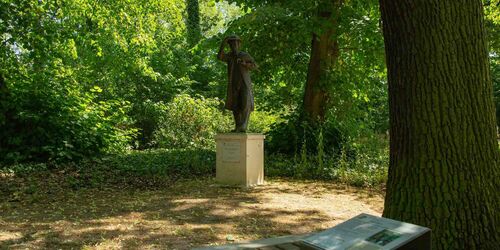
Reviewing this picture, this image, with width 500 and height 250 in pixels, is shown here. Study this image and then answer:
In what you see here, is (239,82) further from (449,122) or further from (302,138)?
(449,122)

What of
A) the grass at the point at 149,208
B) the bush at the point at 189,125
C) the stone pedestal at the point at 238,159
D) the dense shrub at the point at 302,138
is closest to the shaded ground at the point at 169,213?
the grass at the point at 149,208

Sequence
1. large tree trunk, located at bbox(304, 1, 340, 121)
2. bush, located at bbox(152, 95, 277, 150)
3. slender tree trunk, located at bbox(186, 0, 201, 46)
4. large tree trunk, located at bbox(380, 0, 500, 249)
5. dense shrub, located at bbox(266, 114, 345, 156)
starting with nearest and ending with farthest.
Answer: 1. large tree trunk, located at bbox(380, 0, 500, 249)
2. dense shrub, located at bbox(266, 114, 345, 156)
3. large tree trunk, located at bbox(304, 1, 340, 121)
4. bush, located at bbox(152, 95, 277, 150)
5. slender tree trunk, located at bbox(186, 0, 201, 46)

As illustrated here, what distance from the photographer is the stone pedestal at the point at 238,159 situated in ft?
27.1

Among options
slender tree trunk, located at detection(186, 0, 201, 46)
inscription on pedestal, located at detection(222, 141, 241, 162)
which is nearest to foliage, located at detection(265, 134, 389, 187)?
inscription on pedestal, located at detection(222, 141, 241, 162)

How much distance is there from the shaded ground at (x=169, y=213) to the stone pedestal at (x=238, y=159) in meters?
0.29

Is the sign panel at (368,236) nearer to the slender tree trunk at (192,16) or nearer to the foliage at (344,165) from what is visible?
the foliage at (344,165)

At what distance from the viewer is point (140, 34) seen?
15.0 meters

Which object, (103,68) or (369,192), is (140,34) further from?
(369,192)

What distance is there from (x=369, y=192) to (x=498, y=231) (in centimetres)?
480

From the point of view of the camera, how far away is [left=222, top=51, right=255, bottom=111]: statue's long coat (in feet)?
27.8

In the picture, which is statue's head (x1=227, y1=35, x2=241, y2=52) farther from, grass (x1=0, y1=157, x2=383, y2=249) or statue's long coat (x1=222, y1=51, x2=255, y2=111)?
grass (x1=0, y1=157, x2=383, y2=249)

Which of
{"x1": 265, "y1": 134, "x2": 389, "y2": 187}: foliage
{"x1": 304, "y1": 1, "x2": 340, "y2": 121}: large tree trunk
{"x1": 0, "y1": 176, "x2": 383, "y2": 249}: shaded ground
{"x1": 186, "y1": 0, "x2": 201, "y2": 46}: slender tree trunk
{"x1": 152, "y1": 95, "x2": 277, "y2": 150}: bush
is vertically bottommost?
{"x1": 0, "y1": 176, "x2": 383, "y2": 249}: shaded ground

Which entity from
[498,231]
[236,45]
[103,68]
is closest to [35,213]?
[236,45]

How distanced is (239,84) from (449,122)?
17.7 ft
